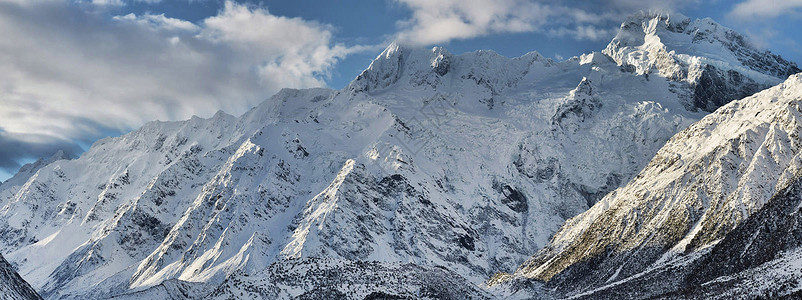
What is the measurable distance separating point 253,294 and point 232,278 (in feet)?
29.3

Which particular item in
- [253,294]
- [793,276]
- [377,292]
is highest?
[253,294]

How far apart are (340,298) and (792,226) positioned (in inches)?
4436

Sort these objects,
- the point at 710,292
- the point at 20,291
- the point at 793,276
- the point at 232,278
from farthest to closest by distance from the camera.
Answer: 1. the point at 232,278
2. the point at 710,292
3. the point at 793,276
4. the point at 20,291

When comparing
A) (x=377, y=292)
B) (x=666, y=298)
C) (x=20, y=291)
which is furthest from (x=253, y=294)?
(x=666, y=298)

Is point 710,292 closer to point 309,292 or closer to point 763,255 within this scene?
point 763,255

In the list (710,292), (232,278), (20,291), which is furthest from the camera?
(232,278)

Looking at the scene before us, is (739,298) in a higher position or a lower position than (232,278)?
lower

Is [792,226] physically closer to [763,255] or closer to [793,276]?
[763,255]

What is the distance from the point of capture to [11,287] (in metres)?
150

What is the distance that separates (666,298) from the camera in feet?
616

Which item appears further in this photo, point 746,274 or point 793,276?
point 746,274

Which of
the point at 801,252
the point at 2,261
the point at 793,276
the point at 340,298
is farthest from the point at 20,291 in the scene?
the point at 801,252

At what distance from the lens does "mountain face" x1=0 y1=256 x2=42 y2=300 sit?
144375mm

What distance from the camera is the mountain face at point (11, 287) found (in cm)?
14438
